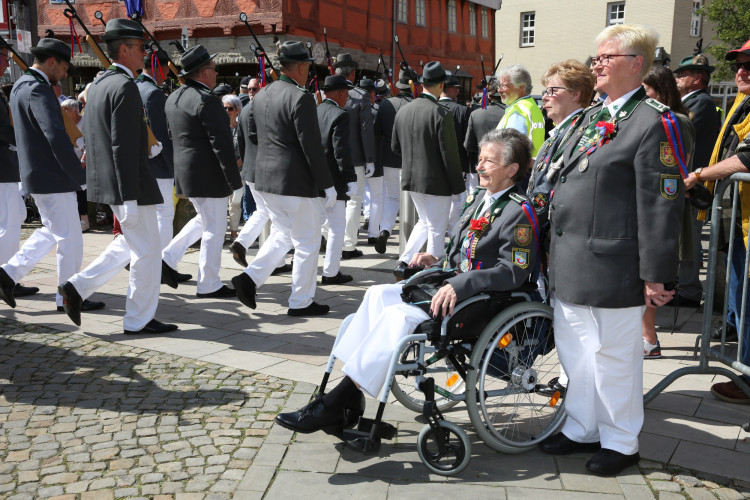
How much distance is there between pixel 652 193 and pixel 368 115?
6.83 meters

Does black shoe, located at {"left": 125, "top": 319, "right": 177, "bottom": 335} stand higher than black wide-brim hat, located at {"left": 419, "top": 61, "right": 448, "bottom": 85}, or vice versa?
black wide-brim hat, located at {"left": 419, "top": 61, "right": 448, "bottom": 85}

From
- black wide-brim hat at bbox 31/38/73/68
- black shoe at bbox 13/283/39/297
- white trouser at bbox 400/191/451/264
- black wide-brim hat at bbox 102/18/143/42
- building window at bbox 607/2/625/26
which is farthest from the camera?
building window at bbox 607/2/625/26

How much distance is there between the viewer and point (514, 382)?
367 cm

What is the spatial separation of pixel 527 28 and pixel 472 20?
17.7 ft

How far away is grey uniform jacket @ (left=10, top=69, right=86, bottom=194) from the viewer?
5992mm

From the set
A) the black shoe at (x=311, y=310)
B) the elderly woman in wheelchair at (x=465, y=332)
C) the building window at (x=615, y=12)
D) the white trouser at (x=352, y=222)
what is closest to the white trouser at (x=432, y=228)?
the black shoe at (x=311, y=310)

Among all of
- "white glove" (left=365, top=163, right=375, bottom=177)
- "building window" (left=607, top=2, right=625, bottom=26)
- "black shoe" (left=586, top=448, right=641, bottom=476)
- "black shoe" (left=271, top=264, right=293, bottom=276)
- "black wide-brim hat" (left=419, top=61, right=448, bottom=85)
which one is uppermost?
→ "building window" (left=607, top=2, right=625, bottom=26)

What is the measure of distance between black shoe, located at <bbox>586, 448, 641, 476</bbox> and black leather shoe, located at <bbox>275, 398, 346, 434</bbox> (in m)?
1.17

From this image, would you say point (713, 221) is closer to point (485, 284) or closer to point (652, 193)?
point (652, 193)

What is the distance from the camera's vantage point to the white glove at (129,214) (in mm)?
5465

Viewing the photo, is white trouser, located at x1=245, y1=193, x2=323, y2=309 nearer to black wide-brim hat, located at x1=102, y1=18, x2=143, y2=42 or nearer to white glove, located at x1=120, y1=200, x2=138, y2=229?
white glove, located at x1=120, y1=200, x2=138, y2=229

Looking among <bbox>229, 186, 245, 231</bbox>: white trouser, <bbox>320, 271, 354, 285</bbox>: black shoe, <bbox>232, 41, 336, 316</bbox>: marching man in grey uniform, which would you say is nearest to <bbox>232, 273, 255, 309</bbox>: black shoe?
<bbox>232, 41, 336, 316</bbox>: marching man in grey uniform

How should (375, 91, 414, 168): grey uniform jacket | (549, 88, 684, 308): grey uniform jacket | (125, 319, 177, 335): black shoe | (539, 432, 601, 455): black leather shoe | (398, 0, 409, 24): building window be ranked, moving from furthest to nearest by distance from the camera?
(398, 0, 409, 24): building window
(375, 91, 414, 168): grey uniform jacket
(125, 319, 177, 335): black shoe
(539, 432, 601, 455): black leather shoe
(549, 88, 684, 308): grey uniform jacket

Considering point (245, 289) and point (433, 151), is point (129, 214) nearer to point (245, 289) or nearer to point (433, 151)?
point (245, 289)
